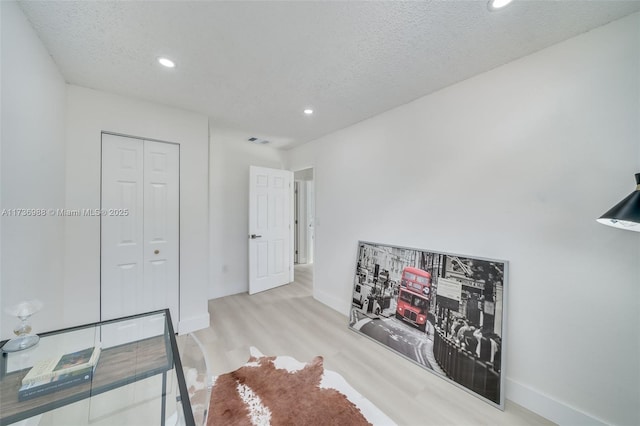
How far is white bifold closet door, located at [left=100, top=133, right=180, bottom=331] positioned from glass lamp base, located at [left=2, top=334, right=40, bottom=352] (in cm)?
120

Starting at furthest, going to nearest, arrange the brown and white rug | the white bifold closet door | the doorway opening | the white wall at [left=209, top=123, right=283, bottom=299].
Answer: the doorway opening < the white wall at [left=209, top=123, right=283, bottom=299] < the white bifold closet door < the brown and white rug

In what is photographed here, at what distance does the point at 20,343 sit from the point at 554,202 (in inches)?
132

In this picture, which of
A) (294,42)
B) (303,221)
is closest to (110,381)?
(294,42)

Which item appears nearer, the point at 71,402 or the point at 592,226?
the point at 71,402

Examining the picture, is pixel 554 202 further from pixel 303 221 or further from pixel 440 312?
pixel 303 221

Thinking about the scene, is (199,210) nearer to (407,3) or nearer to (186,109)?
(186,109)

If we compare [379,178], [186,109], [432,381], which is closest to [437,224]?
[379,178]

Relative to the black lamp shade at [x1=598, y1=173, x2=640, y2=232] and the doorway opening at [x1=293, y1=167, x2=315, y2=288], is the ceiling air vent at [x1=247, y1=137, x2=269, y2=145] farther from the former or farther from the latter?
the black lamp shade at [x1=598, y1=173, x2=640, y2=232]

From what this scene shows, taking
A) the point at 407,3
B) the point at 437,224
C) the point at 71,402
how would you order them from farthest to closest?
1. the point at 437,224
2. the point at 407,3
3. the point at 71,402

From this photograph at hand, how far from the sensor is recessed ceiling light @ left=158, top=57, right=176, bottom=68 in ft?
5.68

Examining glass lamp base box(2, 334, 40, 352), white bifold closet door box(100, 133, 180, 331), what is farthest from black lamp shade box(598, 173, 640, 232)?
white bifold closet door box(100, 133, 180, 331)

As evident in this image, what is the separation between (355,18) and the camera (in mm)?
1360

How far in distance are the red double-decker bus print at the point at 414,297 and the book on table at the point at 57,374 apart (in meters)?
2.35

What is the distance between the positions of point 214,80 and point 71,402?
2.29 meters
